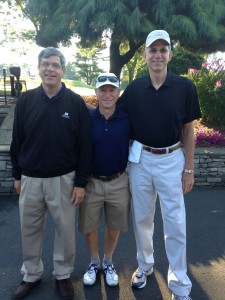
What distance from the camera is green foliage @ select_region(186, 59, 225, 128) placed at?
7.16m

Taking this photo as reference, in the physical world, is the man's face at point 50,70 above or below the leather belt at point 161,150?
above

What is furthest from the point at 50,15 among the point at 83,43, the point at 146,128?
the point at 146,128

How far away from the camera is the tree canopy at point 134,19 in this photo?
845cm

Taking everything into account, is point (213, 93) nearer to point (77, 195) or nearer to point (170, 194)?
point (170, 194)

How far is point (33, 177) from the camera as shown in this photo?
247 centimetres

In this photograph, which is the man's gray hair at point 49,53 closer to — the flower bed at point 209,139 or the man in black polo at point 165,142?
the man in black polo at point 165,142

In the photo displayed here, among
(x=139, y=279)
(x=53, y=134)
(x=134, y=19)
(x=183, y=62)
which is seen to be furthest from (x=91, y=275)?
(x=183, y=62)

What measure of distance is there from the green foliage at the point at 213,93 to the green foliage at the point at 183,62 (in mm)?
4827

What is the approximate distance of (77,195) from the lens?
2512 millimetres

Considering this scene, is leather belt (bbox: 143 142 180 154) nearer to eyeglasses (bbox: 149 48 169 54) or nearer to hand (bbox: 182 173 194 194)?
hand (bbox: 182 173 194 194)

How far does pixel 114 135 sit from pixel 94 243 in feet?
3.45

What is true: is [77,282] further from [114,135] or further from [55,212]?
[114,135]

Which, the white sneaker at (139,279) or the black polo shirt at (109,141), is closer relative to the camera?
the black polo shirt at (109,141)

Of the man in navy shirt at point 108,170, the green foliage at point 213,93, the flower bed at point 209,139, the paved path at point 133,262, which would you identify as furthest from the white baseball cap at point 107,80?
the green foliage at point 213,93
